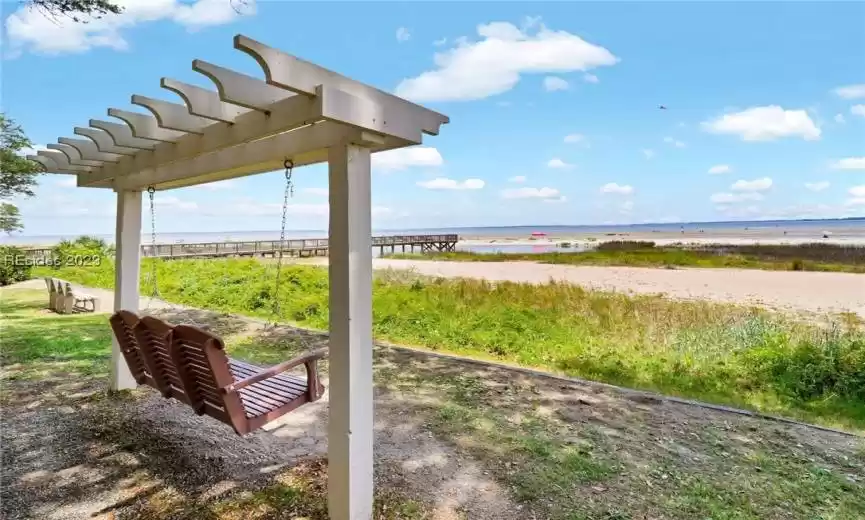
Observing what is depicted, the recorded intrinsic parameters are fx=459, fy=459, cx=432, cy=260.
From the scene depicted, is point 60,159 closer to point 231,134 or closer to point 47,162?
point 47,162

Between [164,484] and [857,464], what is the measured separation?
4.17 metres

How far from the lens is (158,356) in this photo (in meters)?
2.76

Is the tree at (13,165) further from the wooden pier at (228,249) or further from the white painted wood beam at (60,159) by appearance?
the wooden pier at (228,249)

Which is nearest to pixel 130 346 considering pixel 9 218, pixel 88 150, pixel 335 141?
pixel 88 150

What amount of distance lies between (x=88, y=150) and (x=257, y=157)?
5.31ft

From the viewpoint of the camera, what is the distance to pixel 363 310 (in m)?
2.16

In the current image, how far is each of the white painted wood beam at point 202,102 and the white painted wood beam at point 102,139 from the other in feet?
4.14

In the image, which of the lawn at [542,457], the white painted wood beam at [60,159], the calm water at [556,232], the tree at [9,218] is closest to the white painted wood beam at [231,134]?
the white painted wood beam at [60,159]

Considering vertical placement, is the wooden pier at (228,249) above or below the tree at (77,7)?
below

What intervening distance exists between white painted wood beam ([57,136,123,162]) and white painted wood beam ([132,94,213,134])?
4.12 ft

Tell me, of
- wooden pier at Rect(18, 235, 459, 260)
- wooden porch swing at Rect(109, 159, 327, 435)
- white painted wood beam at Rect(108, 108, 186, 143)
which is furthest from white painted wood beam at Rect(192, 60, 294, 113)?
wooden pier at Rect(18, 235, 459, 260)

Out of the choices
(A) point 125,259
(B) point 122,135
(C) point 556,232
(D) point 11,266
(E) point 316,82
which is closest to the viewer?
(E) point 316,82

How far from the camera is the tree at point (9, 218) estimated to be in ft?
30.7

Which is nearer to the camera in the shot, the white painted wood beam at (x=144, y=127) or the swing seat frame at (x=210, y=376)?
the swing seat frame at (x=210, y=376)
